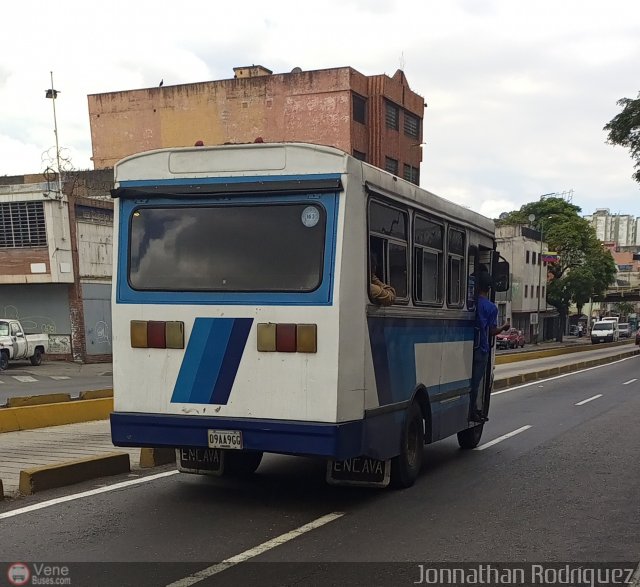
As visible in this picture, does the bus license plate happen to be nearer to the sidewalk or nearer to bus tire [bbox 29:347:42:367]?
the sidewalk

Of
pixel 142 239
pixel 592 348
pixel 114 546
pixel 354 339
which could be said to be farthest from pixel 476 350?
pixel 592 348

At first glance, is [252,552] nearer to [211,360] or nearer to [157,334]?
[211,360]

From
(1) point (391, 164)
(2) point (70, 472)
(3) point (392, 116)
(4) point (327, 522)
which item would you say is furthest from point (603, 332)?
(4) point (327, 522)

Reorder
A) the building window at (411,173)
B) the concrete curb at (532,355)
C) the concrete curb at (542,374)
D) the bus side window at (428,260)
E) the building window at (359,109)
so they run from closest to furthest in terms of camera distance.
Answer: the bus side window at (428,260) < the concrete curb at (542,374) < the concrete curb at (532,355) < the building window at (359,109) < the building window at (411,173)

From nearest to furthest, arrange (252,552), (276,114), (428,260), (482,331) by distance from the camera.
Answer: (252,552) → (428,260) → (482,331) → (276,114)

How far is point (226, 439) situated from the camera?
21.1 ft

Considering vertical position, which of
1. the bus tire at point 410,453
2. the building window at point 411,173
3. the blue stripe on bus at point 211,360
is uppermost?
the building window at point 411,173

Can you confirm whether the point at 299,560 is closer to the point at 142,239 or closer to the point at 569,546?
the point at 569,546

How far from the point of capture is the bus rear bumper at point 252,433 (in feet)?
20.2

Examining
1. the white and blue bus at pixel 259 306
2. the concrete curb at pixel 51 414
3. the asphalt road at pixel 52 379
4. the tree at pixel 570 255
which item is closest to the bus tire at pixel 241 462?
the white and blue bus at pixel 259 306

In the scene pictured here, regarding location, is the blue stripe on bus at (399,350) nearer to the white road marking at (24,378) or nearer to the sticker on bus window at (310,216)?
the sticker on bus window at (310,216)

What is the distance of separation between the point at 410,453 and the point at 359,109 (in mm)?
38037

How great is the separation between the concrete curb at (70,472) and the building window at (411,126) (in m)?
41.9

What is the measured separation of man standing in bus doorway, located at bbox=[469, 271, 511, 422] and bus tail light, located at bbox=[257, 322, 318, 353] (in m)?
4.28
